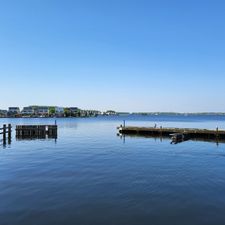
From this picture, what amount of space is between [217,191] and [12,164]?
66.4 feet

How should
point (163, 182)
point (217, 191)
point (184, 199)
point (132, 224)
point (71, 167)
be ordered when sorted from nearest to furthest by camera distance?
point (132, 224)
point (184, 199)
point (217, 191)
point (163, 182)
point (71, 167)

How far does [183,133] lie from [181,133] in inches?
33.9

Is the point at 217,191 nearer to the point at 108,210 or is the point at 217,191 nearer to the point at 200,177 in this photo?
the point at 200,177

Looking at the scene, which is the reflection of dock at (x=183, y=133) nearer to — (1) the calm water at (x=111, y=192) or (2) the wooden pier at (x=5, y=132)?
(1) the calm water at (x=111, y=192)

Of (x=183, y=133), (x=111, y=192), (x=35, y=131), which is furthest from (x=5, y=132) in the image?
(x=111, y=192)

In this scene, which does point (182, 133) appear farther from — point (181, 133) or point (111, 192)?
point (111, 192)

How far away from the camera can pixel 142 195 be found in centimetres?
1878

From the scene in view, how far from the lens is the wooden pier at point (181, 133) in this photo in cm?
5741

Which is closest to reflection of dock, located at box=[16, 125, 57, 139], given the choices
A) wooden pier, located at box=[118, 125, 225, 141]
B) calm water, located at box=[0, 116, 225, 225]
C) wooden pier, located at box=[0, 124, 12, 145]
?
wooden pier, located at box=[0, 124, 12, 145]

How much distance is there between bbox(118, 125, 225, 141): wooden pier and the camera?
57.4 m

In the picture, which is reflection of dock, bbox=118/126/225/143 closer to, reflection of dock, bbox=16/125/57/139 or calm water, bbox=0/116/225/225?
reflection of dock, bbox=16/125/57/139

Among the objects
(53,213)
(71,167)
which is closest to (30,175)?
(71,167)

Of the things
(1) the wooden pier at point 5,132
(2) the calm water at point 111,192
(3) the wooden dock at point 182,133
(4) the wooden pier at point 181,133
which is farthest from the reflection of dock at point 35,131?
(2) the calm water at point 111,192

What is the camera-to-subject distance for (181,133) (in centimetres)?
5684
